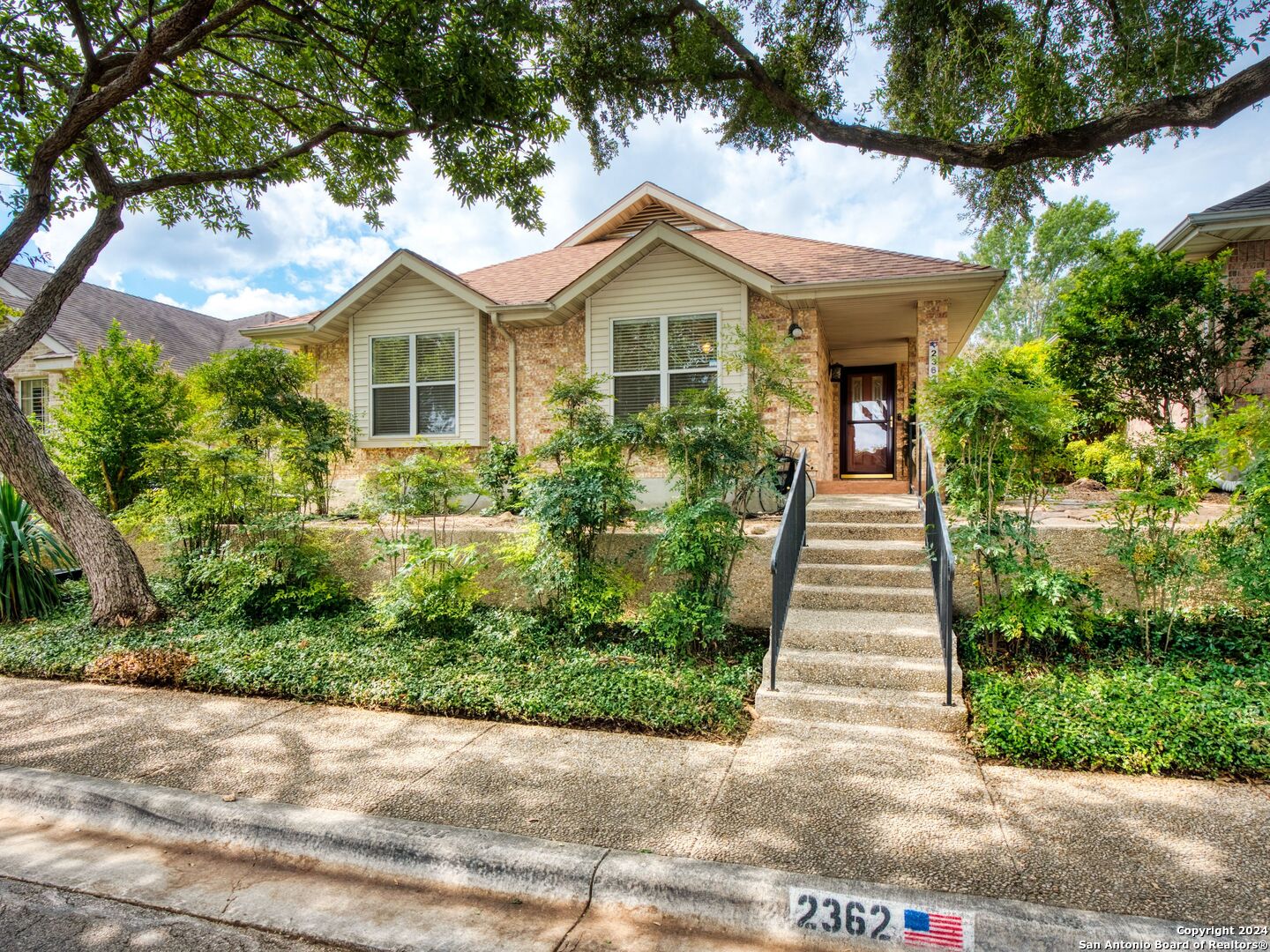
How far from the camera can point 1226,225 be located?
8609 mm

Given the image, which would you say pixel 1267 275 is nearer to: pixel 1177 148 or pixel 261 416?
pixel 1177 148

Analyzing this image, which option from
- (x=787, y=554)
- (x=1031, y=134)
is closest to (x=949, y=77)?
(x=1031, y=134)

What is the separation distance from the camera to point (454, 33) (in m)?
6.64

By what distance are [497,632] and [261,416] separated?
499cm

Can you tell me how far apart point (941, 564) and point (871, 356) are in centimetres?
849

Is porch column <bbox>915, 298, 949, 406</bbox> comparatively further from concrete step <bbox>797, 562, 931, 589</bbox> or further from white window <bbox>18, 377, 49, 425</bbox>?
white window <bbox>18, 377, 49, 425</bbox>

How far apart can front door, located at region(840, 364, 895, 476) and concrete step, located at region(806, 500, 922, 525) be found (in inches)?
237

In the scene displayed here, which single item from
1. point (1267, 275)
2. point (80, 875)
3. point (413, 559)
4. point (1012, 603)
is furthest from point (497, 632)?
point (1267, 275)

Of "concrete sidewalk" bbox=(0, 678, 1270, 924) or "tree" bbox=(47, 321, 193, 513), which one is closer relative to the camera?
"concrete sidewalk" bbox=(0, 678, 1270, 924)

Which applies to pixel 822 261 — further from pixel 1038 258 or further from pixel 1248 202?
pixel 1038 258

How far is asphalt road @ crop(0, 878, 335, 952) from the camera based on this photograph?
2.40 m

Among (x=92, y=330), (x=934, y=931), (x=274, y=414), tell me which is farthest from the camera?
(x=92, y=330)

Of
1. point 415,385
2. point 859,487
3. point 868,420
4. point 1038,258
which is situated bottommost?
point 859,487

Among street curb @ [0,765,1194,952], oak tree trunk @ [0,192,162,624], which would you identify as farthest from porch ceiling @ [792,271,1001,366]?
oak tree trunk @ [0,192,162,624]
